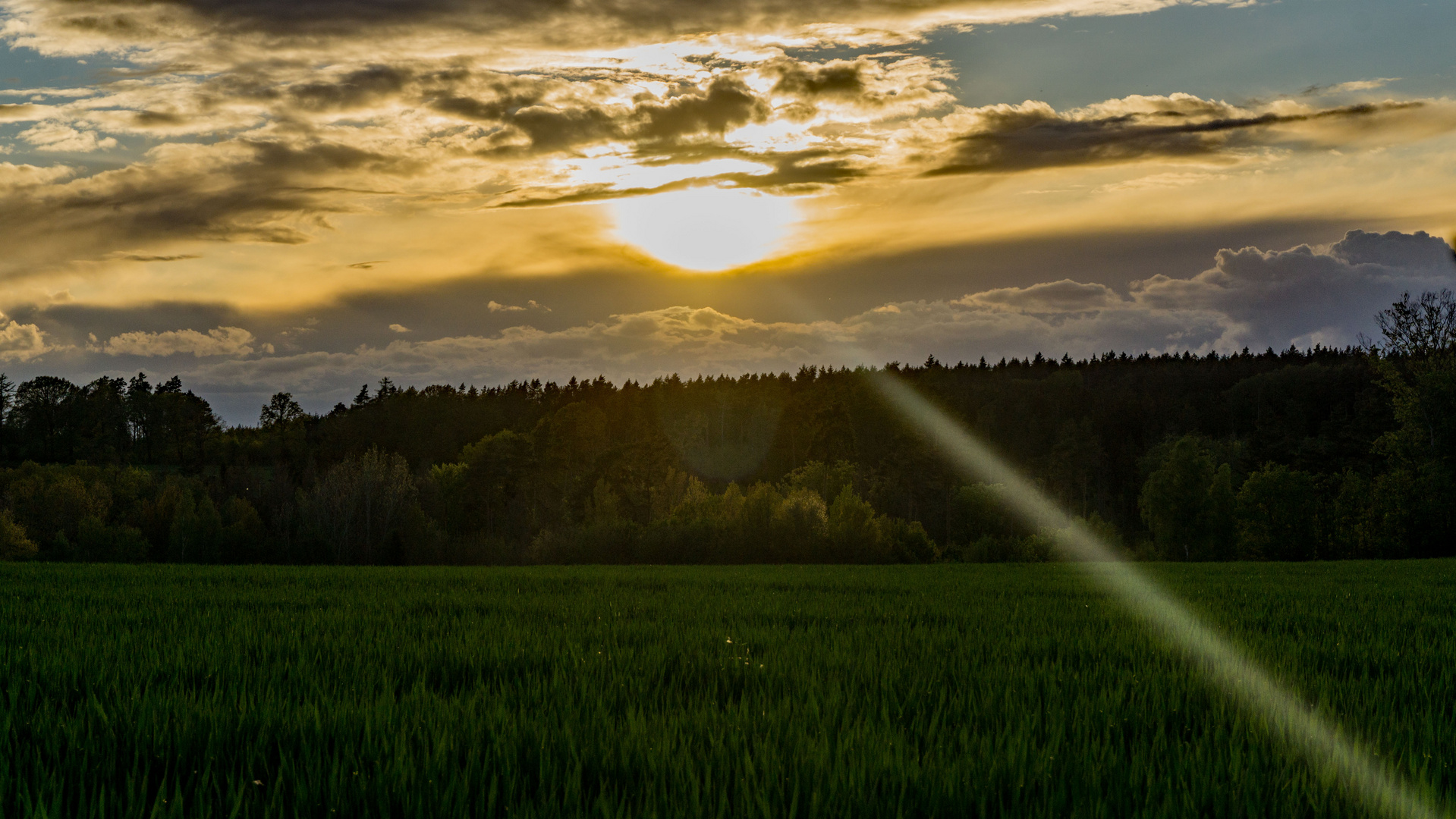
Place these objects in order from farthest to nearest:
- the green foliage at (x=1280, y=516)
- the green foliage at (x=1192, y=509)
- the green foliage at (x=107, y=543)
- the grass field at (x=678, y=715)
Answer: the green foliage at (x=1192, y=509) < the green foliage at (x=107, y=543) < the green foliage at (x=1280, y=516) < the grass field at (x=678, y=715)

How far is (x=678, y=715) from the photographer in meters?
4.71

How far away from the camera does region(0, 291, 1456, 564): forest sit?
54.8 m

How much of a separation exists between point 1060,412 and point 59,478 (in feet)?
504

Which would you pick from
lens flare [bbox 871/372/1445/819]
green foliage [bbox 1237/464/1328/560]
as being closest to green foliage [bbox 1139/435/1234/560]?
green foliage [bbox 1237/464/1328/560]

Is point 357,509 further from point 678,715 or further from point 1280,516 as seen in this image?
point 678,715

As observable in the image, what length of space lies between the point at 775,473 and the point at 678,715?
15366cm

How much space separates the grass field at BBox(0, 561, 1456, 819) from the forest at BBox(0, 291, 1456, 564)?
37256 millimetres

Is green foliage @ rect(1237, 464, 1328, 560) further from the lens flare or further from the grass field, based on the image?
the grass field

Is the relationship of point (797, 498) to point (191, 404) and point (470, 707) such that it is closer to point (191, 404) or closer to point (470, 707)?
point (470, 707)

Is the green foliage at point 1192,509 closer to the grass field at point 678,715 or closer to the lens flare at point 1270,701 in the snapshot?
the lens flare at point 1270,701

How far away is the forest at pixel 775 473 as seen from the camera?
54.8 meters

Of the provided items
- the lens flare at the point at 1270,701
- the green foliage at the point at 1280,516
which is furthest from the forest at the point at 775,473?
the lens flare at the point at 1270,701

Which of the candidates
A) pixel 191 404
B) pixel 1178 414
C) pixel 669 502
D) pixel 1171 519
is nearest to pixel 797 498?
pixel 669 502

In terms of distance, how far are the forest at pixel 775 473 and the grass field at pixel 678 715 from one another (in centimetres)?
3726
